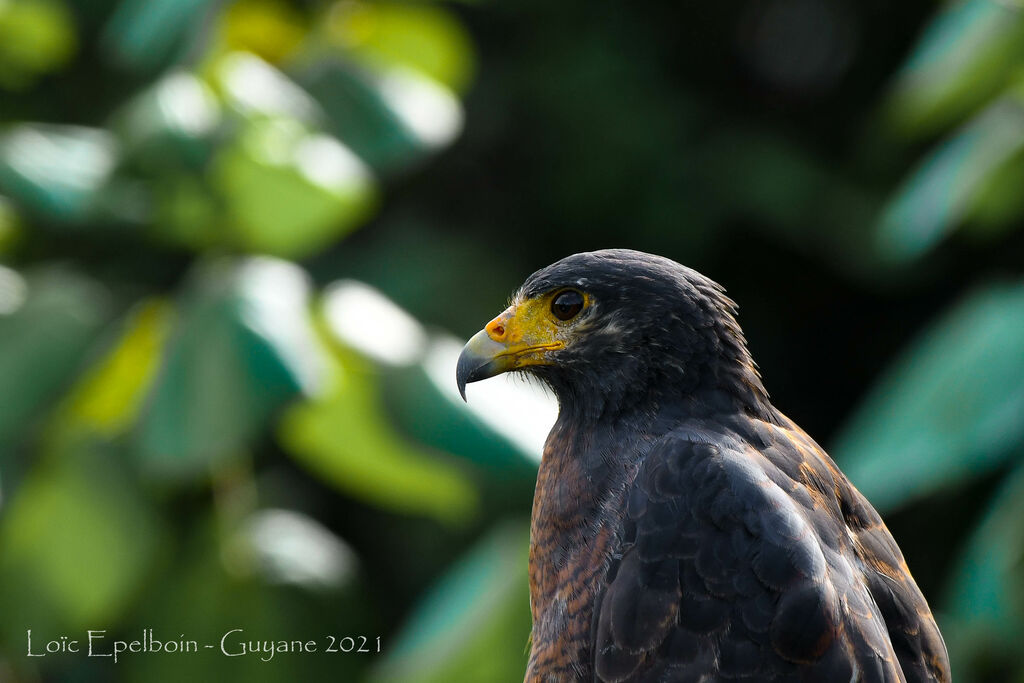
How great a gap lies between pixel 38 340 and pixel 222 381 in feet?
2.84

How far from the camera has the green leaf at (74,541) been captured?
13.4 ft

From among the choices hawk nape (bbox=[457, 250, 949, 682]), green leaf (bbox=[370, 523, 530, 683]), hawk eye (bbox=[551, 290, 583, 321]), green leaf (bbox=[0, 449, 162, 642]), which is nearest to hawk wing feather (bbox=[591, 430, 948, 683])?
hawk nape (bbox=[457, 250, 949, 682])

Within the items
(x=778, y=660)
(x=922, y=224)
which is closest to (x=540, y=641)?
(x=778, y=660)

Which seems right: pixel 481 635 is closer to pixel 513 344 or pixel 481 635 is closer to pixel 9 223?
pixel 513 344

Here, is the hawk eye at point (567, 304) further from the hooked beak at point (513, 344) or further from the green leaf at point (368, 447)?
the green leaf at point (368, 447)

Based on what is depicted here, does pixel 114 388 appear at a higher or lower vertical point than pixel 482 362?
lower

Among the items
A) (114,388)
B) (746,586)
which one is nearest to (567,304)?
(746,586)

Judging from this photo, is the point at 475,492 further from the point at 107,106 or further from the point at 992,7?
the point at 107,106

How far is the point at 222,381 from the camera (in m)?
3.65

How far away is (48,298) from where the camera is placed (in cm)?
427

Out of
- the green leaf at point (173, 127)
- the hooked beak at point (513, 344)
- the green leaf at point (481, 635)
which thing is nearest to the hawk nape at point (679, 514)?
the hooked beak at point (513, 344)

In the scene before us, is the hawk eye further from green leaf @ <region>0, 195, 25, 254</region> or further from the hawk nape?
green leaf @ <region>0, 195, 25, 254</region>

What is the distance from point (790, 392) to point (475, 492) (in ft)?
7.70

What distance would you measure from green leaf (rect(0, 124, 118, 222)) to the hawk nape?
7.43 feet
